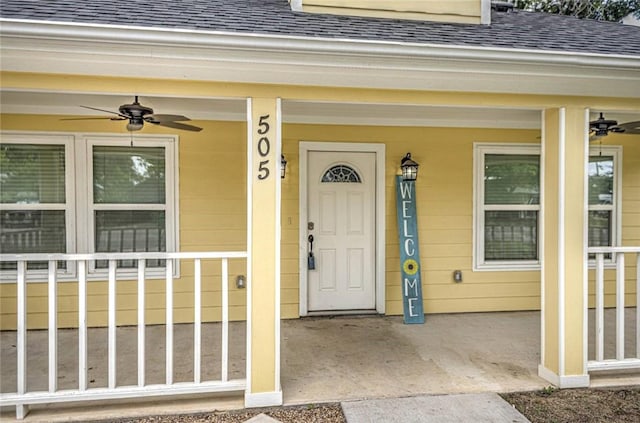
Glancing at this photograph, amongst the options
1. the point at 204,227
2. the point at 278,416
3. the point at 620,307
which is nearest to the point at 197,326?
the point at 278,416

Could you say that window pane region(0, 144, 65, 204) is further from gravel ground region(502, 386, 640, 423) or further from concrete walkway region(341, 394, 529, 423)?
gravel ground region(502, 386, 640, 423)

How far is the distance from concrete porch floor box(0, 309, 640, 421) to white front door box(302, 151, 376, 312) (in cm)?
28

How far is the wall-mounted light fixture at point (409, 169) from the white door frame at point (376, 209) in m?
0.24

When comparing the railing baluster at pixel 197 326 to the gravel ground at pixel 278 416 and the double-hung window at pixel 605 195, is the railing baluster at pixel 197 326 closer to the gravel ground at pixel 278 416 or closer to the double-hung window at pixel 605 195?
the gravel ground at pixel 278 416

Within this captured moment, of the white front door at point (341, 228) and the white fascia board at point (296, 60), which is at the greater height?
the white fascia board at point (296, 60)

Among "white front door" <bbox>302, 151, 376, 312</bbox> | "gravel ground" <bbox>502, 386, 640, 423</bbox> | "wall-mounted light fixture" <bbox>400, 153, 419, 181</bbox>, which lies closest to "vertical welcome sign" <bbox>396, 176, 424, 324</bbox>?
"wall-mounted light fixture" <bbox>400, 153, 419, 181</bbox>


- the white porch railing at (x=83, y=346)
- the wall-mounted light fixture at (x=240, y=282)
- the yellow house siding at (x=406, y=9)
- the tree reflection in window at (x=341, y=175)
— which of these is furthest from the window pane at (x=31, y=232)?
the yellow house siding at (x=406, y=9)

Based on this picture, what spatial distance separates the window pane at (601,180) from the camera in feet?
16.5

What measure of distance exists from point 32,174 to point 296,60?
3333 millimetres

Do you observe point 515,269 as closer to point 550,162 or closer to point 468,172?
point 468,172

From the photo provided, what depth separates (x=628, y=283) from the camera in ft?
16.6

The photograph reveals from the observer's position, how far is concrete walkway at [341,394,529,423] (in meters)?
2.51

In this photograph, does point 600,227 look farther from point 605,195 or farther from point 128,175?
point 128,175

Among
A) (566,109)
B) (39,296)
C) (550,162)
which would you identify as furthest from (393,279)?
(39,296)
